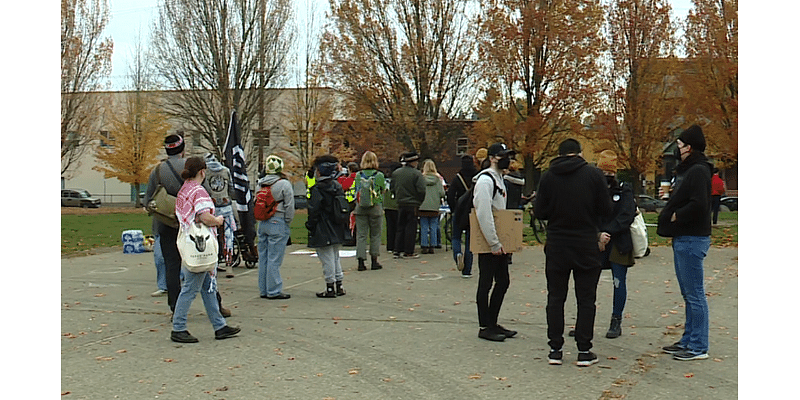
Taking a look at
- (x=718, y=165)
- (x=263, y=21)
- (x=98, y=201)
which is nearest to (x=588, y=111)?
(x=718, y=165)

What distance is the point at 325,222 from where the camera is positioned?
10477 mm

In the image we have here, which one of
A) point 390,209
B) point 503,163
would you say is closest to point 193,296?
point 503,163

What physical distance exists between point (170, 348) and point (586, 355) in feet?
12.4

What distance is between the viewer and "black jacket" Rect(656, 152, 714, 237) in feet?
22.3

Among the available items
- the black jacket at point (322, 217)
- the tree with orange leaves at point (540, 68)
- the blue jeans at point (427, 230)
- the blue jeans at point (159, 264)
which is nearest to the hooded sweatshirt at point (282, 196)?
the black jacket at point (322, 217)

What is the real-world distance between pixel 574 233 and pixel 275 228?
4.64 metres

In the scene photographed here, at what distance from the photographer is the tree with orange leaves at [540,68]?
37.5 meters

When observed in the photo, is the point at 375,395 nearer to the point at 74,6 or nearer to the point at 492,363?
the point at 492,363

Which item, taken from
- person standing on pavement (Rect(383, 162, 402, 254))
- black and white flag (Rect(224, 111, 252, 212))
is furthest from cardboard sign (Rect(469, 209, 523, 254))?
person standing on pavement (Rect(383, 162, 402, 254))

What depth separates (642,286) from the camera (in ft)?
37.2

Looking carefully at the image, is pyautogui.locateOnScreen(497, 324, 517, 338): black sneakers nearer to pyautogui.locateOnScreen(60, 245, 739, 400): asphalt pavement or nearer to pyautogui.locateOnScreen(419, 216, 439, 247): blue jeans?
pyautogui.locateOnScreen(60, 245, 739, 400): asphalt pavement

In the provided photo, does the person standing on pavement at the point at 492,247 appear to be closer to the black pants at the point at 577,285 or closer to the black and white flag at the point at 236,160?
the black pants at the point at 577,285

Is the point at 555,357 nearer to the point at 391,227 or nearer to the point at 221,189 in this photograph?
the point at 221,189

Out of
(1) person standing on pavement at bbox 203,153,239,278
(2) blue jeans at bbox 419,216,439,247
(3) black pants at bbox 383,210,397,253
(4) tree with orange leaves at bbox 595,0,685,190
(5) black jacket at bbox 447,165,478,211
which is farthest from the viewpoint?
(4) tree with orange leaves at bbox 595,0,685,190
